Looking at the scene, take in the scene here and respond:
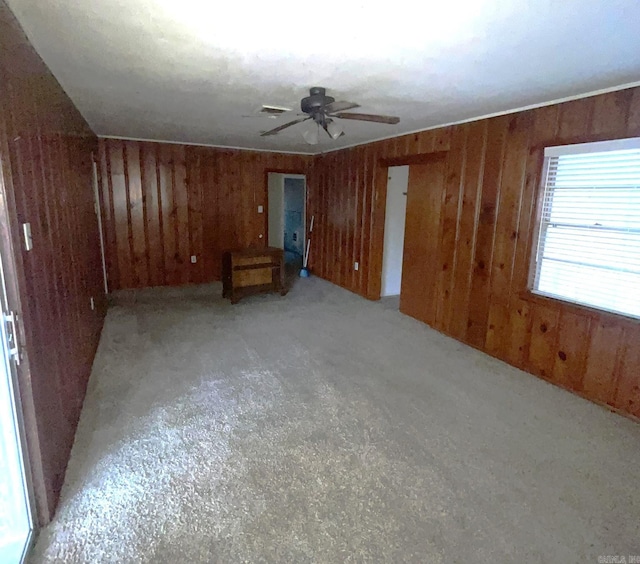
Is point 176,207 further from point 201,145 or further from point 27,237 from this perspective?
point 27,237

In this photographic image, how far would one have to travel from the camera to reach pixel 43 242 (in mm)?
2027

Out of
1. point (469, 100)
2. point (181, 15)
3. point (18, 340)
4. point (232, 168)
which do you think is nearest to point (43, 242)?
point (18, 340)

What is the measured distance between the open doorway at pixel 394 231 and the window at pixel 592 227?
2361mm

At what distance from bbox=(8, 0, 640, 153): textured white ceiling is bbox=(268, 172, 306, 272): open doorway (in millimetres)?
4280

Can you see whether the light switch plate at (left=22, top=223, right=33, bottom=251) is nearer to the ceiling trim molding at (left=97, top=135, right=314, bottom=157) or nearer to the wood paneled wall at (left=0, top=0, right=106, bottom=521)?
the wood paneled wall at (left=0, top=0, right=106, bottom=521)

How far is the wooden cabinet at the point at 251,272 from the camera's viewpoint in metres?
5.19

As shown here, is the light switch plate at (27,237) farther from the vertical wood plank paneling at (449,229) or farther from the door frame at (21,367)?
the vertical wood plank paneling at (449,229)

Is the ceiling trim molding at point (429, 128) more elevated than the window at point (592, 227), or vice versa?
the ceiling trim molding at point (429, 128)

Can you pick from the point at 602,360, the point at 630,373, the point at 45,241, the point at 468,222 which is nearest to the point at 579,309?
the point at 602,360

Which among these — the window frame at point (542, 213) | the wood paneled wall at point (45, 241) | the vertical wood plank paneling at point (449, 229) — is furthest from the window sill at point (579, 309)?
the wood paneled wall at point (45, 241)

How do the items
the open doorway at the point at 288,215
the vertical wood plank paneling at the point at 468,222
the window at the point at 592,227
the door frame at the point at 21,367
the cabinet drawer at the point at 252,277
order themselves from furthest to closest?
the open doorway at the point at 288,215, the cabinet drawer at the point at 252,277, the vertical wood plank paneling at the point at 468,222, the window at the point at 592,227, the door frame at the point at 21,367

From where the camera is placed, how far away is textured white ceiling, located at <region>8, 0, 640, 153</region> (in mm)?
1645

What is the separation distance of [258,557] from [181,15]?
2353 mm

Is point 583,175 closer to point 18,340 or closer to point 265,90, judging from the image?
point 265,90
